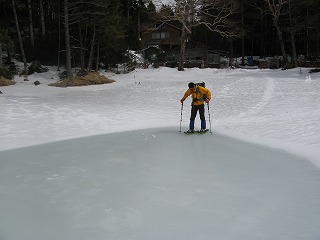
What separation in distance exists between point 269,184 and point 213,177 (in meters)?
1.01

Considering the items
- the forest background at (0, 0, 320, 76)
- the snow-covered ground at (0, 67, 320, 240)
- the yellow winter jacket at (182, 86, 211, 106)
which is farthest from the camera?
the forest background at (0, 0, 320, 76)

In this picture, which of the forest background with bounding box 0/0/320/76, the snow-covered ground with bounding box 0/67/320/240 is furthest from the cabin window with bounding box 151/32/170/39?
the snow-covered ground with bounding box 0/67/320/240

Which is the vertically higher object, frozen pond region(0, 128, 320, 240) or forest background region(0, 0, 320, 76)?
forest background region(0, 0, 320, 76)

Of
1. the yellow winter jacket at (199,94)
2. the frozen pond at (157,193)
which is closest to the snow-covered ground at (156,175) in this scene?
the frozen pond at (157,193)

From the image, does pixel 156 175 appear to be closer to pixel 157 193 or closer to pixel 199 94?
pixel 157 193

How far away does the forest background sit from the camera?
27.8 meters

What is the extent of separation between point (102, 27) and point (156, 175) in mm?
23892

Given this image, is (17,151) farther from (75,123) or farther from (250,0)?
(250,0)

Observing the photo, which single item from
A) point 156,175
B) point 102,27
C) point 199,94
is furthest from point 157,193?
point 102,27

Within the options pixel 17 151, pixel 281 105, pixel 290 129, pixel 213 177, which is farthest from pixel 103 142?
Answer: pixel 281 105

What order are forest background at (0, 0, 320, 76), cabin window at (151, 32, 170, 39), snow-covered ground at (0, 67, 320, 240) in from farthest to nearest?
1. cabin window at (151, 32, 170, 39)
2. forest background at (0, 0, 320, 76)
3. snow-covered ground at (0, 67, 320, 240)

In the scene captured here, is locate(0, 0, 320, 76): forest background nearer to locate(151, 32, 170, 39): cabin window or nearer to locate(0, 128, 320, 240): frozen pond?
locate(151, 32, 170, 39): cabin window

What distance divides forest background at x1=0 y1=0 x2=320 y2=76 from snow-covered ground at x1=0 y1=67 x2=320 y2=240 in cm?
1355

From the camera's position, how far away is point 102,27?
2823cm
